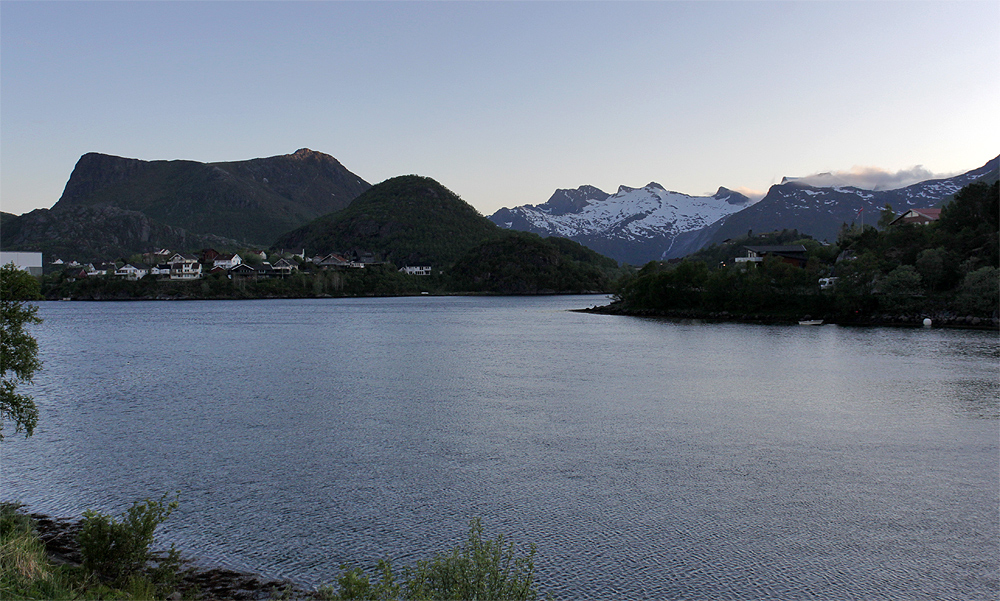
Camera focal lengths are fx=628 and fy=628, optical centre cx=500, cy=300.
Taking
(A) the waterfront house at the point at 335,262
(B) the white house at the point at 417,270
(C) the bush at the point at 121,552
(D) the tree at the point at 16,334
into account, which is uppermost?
(A) the waterfront house at the point at 335,262

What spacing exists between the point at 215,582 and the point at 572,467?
8.76 metres

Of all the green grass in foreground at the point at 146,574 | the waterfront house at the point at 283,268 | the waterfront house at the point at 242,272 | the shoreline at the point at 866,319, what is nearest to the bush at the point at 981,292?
the shoreline at the point at 866,319

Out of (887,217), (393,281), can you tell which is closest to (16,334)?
(887,217)

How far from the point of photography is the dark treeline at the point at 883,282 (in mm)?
63188

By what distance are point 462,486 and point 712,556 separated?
18.9ft

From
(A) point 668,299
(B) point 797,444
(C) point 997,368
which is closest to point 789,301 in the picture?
(A) point 668,299

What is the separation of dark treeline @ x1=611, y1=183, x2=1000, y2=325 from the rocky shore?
68.6 m

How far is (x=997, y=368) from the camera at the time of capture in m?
33.8

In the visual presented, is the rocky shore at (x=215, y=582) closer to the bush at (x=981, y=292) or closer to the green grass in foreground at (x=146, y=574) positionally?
the green grass in foreground at (x=146, y=574)

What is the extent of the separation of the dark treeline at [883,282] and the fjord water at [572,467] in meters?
33.8

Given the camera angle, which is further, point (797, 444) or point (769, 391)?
point (769, 391)

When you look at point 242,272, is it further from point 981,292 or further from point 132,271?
point 981,292

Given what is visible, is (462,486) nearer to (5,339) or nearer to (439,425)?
(439,425)

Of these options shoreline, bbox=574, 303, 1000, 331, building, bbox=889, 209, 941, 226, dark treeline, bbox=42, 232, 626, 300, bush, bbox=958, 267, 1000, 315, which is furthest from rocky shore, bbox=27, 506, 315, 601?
dark treeline, bbox=42, 232, 626, 300
